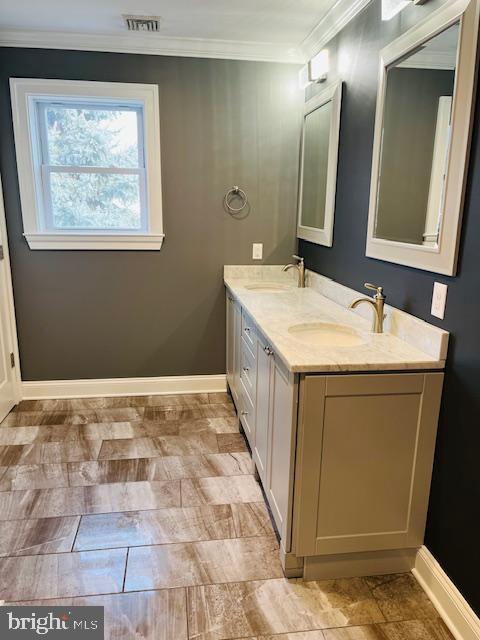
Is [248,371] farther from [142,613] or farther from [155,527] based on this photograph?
[142,613]

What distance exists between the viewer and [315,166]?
3.08 m

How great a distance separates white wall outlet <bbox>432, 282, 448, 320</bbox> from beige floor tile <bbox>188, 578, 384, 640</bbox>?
1.11m

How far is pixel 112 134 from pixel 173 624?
9.83 feet

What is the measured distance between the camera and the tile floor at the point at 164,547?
1.64 meters

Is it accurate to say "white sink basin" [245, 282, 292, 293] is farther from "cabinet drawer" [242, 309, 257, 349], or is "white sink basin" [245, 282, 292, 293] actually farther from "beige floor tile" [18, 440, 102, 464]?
"beige floor tile" [18, 440, 102, 464]

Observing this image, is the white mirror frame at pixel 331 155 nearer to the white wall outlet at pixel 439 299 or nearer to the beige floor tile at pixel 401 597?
the white wall outlet at pixel 439 299

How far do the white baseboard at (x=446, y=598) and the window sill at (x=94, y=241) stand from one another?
2545 millimetres

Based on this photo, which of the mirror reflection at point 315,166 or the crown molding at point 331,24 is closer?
the crown molding at point 331,24

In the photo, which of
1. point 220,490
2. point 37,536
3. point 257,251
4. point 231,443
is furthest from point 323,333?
point 37,536

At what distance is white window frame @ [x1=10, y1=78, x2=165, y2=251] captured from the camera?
3.06 meters

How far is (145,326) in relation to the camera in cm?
352

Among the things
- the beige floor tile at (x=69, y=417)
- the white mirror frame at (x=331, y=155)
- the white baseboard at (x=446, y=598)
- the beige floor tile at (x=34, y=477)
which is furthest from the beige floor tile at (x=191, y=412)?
the white baseboard at (x=446, y=598)

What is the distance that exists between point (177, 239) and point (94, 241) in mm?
596

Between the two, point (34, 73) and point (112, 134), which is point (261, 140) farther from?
point (34, 73)
